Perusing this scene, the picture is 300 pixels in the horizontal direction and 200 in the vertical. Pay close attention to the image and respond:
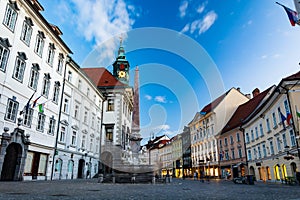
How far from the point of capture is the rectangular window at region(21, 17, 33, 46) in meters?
18.2

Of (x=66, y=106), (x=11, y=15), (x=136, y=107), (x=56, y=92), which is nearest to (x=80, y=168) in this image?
(x=66, y=106)

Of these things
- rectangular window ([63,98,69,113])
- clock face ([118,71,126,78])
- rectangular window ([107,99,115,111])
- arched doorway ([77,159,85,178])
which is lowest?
arched doorway ([77,159,85,178])

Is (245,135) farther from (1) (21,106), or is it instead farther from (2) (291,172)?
(1) (21,106)

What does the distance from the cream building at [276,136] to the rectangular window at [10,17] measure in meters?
22.9

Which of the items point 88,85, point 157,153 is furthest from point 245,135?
point 157,153

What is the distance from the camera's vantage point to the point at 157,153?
88562 mm

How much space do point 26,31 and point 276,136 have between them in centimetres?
2630

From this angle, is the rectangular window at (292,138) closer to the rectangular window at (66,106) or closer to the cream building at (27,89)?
the cream building at (27,89)

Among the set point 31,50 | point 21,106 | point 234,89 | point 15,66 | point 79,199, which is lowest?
point 79,199

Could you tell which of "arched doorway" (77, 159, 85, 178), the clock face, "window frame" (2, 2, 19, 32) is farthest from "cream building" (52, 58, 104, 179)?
the clock face

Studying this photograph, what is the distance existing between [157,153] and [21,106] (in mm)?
74838

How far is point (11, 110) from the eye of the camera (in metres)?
16.6

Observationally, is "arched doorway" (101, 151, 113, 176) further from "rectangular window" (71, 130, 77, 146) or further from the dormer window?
the dormer window

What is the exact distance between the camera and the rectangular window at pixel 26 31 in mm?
18188
